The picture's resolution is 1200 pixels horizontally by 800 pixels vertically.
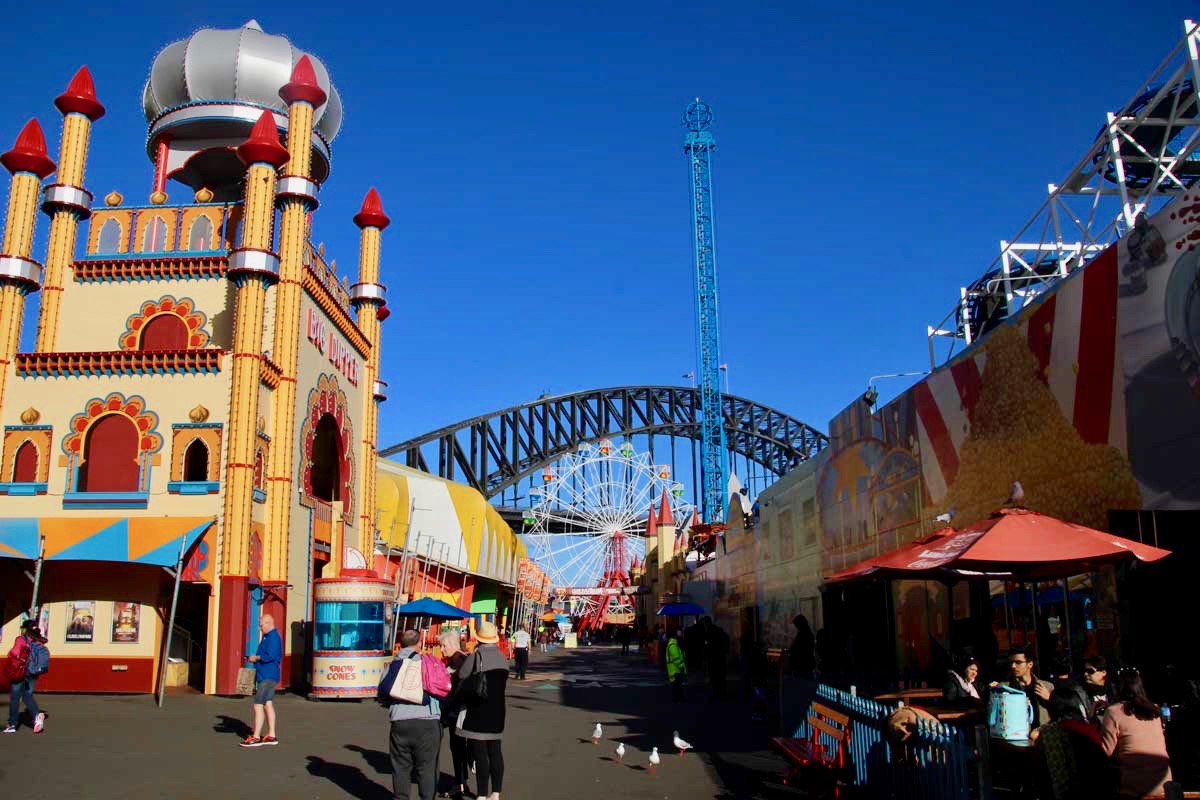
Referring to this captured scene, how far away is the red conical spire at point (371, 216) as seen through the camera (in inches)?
1204

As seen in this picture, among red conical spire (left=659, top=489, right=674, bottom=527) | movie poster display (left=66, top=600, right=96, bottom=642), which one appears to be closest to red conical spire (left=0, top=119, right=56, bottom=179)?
movie poster display (left=66, top=600, right=96, bottom=642)

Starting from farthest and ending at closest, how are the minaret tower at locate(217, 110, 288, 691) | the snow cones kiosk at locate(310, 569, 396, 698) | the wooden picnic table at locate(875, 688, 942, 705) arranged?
the minaret tower at locate(217, 110, 288, 691)
the snow cones kiosk at locate(310, 569, 396, 698)
the wooden picnic table at locate(875, 688, 942, 705)

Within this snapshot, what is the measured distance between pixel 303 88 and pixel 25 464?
36.3 feet

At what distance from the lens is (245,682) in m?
19.9

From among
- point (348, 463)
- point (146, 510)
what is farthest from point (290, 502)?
point (348, 463)

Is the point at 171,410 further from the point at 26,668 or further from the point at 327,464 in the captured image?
the point at 26,668

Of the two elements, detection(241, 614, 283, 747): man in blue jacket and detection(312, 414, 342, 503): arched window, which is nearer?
detection(241, 614, 283, 747): man in blue jacket

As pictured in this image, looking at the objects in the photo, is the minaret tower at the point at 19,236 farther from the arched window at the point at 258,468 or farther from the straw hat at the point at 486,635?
the straw hat at the point at 486,635

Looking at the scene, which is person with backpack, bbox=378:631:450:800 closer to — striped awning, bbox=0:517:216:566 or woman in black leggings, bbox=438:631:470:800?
woman in black leggings, bbox=438:631:470:800

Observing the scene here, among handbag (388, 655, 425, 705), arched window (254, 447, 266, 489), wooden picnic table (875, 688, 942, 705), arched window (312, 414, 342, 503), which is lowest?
wooden picnic table (875, 688, 942, 705)

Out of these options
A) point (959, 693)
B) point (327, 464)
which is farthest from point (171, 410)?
A: point (959, 693)

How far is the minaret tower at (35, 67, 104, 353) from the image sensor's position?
23.9 m

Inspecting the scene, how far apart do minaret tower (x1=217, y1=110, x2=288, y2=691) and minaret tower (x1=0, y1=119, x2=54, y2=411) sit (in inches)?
185

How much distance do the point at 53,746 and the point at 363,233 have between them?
68.4 feet
